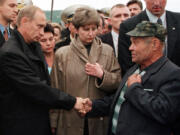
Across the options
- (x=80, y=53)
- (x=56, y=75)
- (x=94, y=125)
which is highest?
(x=80, y=53)

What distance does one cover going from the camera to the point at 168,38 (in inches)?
153

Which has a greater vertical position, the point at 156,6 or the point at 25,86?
the point at 156,6

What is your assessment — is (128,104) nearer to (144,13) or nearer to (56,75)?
(56,75)

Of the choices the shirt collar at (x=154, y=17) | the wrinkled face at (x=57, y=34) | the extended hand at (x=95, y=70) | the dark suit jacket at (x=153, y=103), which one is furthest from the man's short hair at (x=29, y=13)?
the wrinkled face at (x=57, y=34)

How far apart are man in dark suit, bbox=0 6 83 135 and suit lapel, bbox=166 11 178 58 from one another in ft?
4.80

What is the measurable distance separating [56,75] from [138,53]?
1.18m

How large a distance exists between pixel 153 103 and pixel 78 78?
3.99 feet

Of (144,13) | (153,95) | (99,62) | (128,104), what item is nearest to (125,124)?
(128,104)

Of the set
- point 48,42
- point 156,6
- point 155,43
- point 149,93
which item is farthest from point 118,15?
point 149,93

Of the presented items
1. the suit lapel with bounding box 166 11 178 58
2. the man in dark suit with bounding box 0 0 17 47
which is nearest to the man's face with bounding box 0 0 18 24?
the man in dark suit with bounding box 0 0 17 47

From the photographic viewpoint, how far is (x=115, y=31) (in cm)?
536

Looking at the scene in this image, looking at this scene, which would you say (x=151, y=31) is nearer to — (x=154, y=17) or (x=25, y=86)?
(x=154, y=17)

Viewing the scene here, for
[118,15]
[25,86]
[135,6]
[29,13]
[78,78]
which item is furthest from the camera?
[135,6]

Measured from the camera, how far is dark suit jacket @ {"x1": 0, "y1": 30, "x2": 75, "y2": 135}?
10.7 feet
